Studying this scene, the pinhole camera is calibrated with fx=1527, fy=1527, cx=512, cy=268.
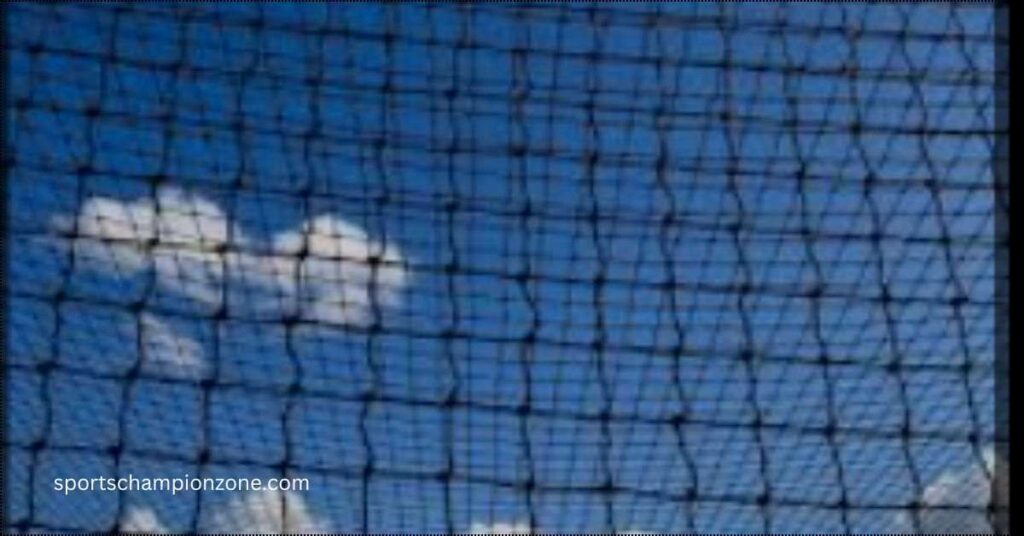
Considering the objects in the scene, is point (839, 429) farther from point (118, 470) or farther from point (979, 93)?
point (118, 470)

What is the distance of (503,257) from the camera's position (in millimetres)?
6477

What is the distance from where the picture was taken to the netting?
6.31m

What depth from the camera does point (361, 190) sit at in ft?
20.9

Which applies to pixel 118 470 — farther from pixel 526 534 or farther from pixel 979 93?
pixel 979 93

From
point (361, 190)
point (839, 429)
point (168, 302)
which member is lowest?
point (839, 429)

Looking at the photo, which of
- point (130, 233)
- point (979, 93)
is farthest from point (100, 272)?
point (979, 93)

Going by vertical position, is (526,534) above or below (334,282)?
below

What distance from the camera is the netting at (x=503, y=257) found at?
6.31 metres

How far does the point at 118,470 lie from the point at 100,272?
83 centimetres
